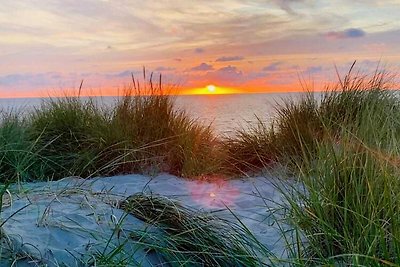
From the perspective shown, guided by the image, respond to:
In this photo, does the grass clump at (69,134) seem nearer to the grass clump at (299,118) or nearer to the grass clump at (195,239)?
the grass clump at (299,118)

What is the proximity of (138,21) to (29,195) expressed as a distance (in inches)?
193

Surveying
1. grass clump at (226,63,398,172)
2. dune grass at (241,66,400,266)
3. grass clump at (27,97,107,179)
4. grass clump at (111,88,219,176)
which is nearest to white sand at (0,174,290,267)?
dune grass at (241,66,400,266)

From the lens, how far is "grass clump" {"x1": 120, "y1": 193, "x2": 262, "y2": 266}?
6.70ft

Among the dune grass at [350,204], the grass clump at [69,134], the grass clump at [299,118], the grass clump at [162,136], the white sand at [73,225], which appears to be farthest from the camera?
the grass clump at [299,118]

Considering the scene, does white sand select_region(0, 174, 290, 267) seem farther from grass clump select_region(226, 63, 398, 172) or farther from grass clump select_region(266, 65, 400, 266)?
grass clump select_region(226, 63, 398, 172)

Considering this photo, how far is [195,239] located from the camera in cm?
219

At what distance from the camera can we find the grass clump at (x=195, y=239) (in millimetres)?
2041

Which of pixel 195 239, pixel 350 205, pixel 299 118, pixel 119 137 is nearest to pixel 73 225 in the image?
pixel 195 239

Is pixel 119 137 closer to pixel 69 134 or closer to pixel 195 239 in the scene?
pixel 69 134

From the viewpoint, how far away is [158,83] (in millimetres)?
5258

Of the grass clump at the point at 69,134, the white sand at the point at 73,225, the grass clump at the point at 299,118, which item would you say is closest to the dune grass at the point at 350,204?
the white sand at the point at 73,225

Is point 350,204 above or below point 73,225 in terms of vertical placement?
above

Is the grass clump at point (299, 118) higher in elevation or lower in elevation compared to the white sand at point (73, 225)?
higher

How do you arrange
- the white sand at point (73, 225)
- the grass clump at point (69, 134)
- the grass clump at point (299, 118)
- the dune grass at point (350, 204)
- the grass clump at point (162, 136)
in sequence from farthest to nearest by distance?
the grass clump at point (299, 118)
the grass clump at point (162, 136)
the grass clump at point (69, 134)
the white sand at point (73, 225)
the dune grass at point (350, 204)
